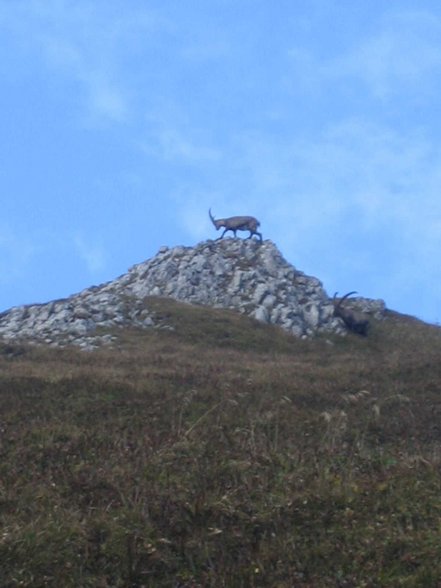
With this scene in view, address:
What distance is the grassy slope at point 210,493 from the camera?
8344mm

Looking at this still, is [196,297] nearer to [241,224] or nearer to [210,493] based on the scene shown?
[241,224]

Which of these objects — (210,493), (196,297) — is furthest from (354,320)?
(210,493)

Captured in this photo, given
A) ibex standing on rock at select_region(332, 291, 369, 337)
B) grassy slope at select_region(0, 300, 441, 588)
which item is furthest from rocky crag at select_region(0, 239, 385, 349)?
grassy slope at select_region(0, 300, 441, 588)

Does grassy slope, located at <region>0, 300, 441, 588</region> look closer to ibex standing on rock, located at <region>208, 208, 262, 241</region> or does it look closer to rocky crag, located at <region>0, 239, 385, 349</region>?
rocky crag, located at <region>0, 239, 385, 349</region>

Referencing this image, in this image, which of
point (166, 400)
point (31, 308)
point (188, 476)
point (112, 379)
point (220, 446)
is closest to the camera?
point (188, 476)

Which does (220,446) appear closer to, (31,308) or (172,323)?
(172,323)

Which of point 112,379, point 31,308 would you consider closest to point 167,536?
point 112,379

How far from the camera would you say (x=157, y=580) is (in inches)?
328

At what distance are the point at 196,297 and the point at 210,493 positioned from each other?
30.8 metres

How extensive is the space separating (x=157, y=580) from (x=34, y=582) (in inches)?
40.3

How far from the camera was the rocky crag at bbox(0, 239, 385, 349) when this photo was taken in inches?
1378

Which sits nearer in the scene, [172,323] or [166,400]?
[166,400]

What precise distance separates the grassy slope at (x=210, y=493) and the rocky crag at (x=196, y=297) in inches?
641

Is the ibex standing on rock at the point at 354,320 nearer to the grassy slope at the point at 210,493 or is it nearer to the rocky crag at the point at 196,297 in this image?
the rocky crag at the point at 196,297
